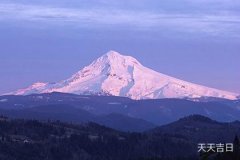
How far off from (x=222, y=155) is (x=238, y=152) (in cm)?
325

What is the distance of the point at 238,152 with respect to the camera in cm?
14575

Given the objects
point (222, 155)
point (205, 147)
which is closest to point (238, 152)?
point (222, 155)

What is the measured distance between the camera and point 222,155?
5797 inches

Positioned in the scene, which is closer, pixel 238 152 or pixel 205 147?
pixel 205 147

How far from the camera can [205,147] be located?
430ft

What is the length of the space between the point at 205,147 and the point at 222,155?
17246mm

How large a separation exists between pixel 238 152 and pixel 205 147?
55.2 feet

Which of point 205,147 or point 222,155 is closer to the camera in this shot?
point 205,147

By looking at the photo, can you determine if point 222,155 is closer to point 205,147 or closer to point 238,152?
point 238,152
